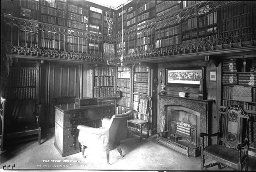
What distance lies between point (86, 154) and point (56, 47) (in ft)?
8.83

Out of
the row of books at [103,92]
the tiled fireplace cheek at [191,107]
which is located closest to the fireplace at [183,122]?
the tiled fireplace cheek at [191,107]

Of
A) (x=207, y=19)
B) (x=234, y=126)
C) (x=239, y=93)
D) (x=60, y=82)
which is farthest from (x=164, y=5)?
(x=60, y=82)

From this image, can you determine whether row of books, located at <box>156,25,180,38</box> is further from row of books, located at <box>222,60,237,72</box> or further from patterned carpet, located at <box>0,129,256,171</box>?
patterned carpet, located at <box>0,129,256,171</box>

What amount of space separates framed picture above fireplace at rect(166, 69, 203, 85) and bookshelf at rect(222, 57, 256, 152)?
52 centimetres

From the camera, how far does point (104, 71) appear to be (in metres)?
5.61

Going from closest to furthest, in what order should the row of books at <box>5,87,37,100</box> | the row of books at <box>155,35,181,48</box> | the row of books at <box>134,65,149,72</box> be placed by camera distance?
the row of books at <box>155,35,181,48</box> < the row of books at <box>5,87,37,100</box> < the row of books at <box>134,65,149,72</box>

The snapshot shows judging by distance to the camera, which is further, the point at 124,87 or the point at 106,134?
the point at 124,87

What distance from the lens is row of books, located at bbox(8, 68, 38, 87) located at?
171 inches

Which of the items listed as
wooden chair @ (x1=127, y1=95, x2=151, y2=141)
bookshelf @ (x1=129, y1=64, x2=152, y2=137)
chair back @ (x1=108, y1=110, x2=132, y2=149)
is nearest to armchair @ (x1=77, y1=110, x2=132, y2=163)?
chair back @ (x1=108, y1=110, x2=132, y2=149)

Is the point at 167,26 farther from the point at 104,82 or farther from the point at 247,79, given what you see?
the point at 104,82

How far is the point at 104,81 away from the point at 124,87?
0.72 metres

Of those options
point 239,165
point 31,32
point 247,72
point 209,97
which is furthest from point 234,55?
point 31,32

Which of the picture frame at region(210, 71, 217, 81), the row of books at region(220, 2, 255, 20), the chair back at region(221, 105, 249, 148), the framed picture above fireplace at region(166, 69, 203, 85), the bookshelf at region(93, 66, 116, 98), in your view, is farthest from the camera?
the bookshelf at region(93, 66, 116, 98)

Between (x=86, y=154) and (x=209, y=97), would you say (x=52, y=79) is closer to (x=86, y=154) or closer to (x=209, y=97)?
(x=86, y=154)
